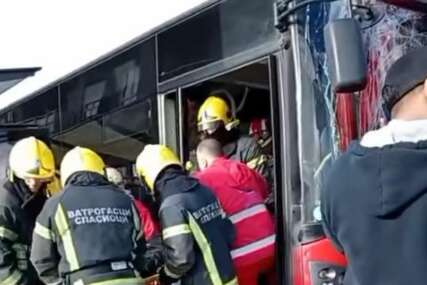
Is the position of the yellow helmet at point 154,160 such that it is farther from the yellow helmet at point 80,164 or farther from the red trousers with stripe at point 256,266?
the red trousers with stripe at point 256,266

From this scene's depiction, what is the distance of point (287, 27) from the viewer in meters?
4.53

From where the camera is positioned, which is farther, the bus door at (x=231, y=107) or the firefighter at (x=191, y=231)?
the bus door at (x=231, y=107)

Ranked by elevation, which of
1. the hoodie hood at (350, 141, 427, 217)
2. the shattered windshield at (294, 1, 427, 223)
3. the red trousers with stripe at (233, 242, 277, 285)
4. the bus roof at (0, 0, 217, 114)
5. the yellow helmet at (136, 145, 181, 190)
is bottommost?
the red trousers with stripe at (233, 242, 277, 285)

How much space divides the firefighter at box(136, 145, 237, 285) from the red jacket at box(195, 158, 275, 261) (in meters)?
0.12

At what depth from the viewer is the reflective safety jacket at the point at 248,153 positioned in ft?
19.2

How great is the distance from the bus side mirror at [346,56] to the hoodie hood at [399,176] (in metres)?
0.75

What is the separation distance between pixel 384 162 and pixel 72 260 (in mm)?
2850

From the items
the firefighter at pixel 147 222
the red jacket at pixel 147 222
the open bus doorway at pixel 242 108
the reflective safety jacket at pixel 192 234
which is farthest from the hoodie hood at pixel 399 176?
the red jacket at pixel 147 222

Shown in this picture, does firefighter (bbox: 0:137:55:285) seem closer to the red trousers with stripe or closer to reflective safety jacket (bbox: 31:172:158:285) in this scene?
reflective safety jacket (bbox: 31:172:158:285)

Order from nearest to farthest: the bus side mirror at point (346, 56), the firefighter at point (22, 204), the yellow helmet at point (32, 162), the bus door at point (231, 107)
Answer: the bus side mirror at point (346, 56) < the bus door at point (231, 107) < the firefighter at point (22, 204) < the yellow helmet at point (32, 162)

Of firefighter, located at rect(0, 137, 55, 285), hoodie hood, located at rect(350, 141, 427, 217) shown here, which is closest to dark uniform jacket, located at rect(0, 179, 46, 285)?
firefighter, located at rect(0, 137, 55, 285)

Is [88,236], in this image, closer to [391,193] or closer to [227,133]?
[227,133]

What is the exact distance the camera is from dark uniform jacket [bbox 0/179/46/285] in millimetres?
5929

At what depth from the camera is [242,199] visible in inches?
222
